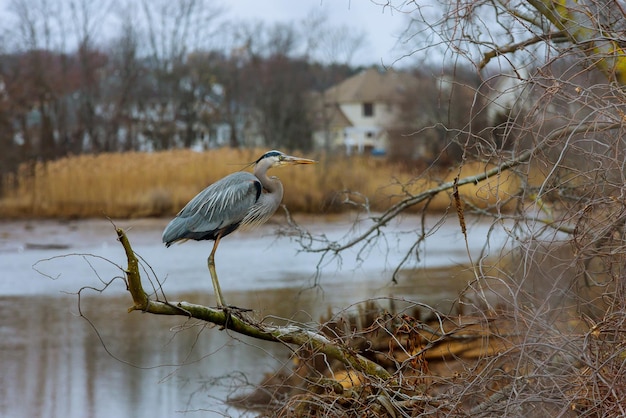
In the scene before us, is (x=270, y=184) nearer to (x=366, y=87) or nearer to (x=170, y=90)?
(x=170, y=90)

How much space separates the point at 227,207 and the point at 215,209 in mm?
75

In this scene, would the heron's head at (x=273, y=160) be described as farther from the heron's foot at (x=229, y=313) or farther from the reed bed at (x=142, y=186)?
the reed bed at (x=142, y=186)

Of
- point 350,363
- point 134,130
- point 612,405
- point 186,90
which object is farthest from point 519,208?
point 186,90

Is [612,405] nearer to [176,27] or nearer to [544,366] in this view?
[544,366]

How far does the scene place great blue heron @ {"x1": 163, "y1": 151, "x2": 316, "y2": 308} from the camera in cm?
569

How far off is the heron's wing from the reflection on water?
21.5 inches

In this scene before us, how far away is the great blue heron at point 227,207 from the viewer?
5.69m

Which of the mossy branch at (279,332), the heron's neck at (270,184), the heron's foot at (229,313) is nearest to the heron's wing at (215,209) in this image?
the heron's neck at (270,184)

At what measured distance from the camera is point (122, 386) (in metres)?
9.16

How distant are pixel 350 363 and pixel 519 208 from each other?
3.17 m

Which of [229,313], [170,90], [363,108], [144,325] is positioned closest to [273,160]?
[229,313]

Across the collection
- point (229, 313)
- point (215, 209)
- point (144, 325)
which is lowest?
point (144, 325)

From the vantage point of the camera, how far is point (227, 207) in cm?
573

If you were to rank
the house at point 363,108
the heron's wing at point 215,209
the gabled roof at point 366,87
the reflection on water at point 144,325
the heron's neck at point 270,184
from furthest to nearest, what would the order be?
the house at point 363,108, the gabled roof at point 366,87, the reflection on water at point 144,325, the heron's neck at point 270,184, the heron's wing at point 215,209
